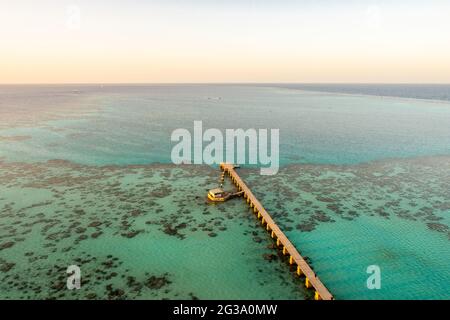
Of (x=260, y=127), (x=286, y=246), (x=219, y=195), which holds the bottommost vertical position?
(x=286, y=246)

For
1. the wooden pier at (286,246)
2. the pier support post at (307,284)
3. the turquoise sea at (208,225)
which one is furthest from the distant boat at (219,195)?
the pier support post at (307,284)

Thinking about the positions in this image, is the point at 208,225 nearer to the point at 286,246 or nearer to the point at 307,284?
the point at 286,246

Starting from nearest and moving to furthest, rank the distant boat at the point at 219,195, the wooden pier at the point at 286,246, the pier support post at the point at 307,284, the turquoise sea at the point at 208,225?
the wooden pier at the point at 286,246
the pier support post at the point at 307,284
the turquoise sea at the point at 208,225
the distant boat at the point at 219,195

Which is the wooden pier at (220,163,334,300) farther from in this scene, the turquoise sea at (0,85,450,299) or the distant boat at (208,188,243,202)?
the distant boat at (208,188,243,202)

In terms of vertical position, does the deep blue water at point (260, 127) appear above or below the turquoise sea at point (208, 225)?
above

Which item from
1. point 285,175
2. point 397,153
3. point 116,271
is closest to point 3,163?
point 116,271

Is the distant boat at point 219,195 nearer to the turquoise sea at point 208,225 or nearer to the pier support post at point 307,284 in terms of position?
the turquoise sea at point 208,225

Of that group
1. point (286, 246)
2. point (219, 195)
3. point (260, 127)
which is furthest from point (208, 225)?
point (260, 127)

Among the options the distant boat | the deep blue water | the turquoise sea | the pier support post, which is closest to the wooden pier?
the pier support post
